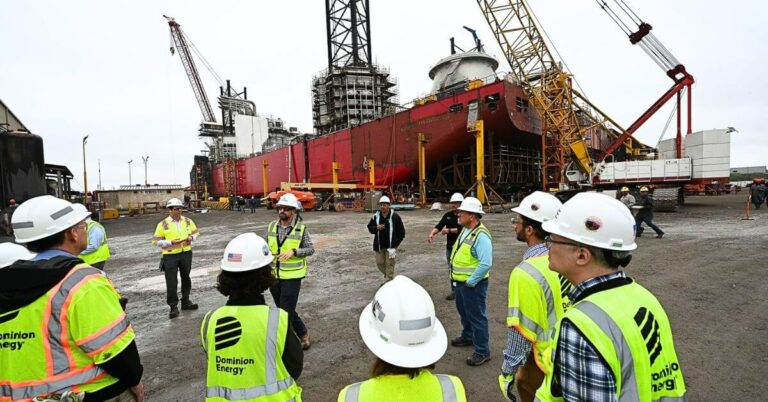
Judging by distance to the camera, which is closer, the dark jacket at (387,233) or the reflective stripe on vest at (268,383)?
the reflective stripe on vest at (268,383)

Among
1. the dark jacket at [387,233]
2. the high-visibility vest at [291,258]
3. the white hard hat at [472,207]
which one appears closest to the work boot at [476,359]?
the white hard hat at [472,207]

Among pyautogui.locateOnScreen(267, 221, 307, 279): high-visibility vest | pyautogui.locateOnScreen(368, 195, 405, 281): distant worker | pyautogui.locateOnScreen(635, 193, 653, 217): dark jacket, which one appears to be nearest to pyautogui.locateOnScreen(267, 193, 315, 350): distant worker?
pyautogui.locateOnScreen(267, 221, 307, 279): high-visibility vest

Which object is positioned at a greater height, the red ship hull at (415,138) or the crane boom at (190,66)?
the crane boom at (190,66)

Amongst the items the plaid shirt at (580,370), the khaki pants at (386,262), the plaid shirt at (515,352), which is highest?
the plaid shirt at (580,370)

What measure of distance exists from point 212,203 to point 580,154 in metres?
38.8

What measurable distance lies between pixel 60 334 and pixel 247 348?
2.66 feet

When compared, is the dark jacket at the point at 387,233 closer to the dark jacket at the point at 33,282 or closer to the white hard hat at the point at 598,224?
the dark jacket at the point at 33,282

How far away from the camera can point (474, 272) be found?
3.20 m

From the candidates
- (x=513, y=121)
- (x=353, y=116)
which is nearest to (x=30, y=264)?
(x=513, y=121)

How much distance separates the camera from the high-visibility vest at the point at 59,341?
1.51 meters

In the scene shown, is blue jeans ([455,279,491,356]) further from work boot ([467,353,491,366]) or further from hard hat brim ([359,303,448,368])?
hard hat brim ([359,303,448,368])

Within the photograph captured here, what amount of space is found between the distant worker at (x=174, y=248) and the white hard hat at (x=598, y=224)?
16.5ft

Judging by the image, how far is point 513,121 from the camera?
20844mm

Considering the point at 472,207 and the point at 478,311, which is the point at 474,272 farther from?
the point at 472,207
